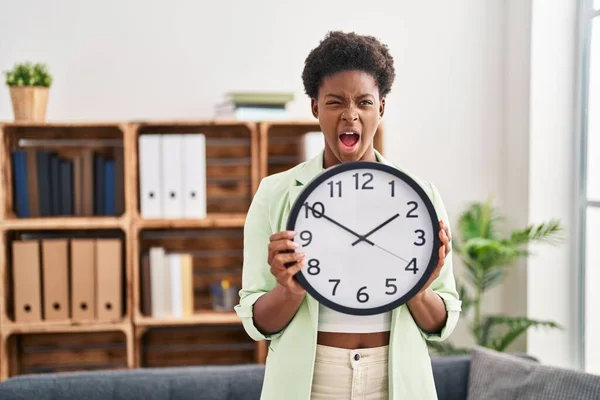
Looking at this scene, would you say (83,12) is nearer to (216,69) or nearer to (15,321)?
(216,69)

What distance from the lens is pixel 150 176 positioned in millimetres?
2926

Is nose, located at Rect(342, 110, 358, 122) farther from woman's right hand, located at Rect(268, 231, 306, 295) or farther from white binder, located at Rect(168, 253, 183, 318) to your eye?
white binder, located at Rect(168, 253, 183, 318)

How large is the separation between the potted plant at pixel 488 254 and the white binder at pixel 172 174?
1.23 metres

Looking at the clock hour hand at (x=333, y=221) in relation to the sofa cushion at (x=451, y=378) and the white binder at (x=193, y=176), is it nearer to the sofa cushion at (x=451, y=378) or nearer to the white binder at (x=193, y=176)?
the sofa cushion at (x=451, y=378)

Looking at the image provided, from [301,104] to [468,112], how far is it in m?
0.84

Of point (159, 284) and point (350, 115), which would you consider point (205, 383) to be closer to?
point (159, 284)

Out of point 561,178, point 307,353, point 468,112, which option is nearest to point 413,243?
point 307,353

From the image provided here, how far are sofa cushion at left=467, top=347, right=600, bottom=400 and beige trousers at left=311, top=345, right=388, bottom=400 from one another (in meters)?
1.06

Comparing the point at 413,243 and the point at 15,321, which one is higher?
the point at 413,243

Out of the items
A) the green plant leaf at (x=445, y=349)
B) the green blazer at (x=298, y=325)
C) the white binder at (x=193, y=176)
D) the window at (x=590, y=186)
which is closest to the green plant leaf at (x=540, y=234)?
the window at (x=590, y=186)

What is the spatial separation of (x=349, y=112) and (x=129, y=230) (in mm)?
2029

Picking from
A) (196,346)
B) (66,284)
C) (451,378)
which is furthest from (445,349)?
(66,284)

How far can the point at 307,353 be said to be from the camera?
3.64 feet

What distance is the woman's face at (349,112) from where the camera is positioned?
1.09 m
